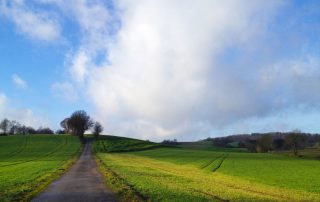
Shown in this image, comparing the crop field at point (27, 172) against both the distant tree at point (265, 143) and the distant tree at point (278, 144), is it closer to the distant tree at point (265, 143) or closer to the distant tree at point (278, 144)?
the distant tree at point (265, 143)

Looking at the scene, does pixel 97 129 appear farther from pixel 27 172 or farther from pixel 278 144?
pixel 27 172

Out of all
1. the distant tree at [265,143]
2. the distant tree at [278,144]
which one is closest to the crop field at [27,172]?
the distant tree at [265,143]

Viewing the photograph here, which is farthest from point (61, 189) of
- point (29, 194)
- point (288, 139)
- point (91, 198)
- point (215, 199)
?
point (288, 139)

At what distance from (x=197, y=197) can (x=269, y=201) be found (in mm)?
3782

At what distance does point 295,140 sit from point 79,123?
319ft

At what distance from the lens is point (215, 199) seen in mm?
20953

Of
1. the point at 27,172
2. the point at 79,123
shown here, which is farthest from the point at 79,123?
the point at 27,172

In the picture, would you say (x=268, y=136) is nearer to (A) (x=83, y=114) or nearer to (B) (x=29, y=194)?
(A) (x=83, y=114)

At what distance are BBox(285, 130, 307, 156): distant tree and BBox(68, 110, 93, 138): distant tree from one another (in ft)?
301

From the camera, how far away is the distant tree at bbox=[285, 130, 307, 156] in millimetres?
127769

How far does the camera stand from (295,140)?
12775 centimetres

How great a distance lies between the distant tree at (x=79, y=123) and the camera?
18338cm

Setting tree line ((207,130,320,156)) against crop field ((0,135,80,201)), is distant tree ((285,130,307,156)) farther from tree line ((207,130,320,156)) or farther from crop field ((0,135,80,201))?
crop field ((0,135,80,201))

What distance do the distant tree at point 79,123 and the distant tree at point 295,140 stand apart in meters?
91.7
